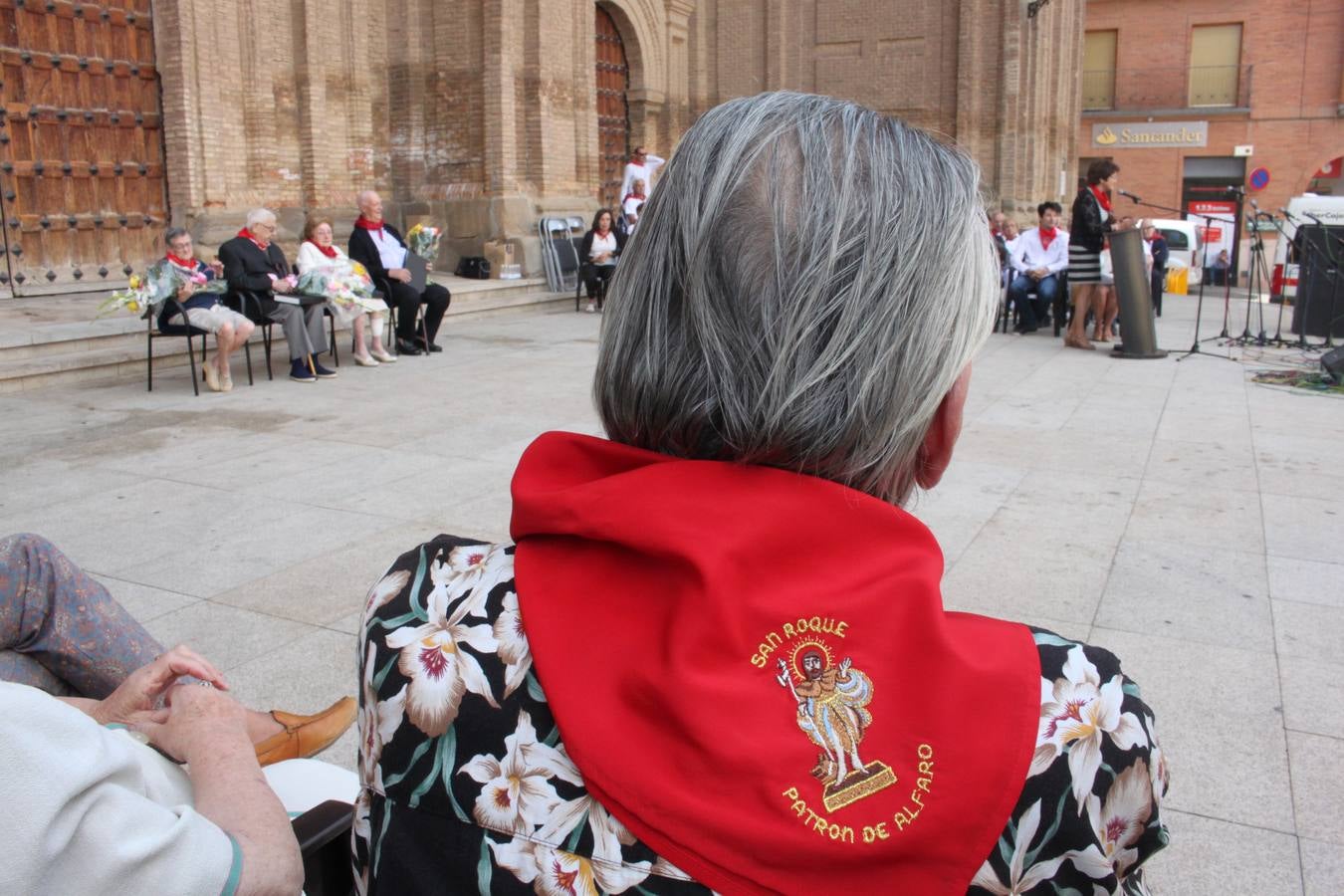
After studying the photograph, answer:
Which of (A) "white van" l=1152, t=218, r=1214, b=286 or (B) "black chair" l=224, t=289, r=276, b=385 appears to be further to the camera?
(A) "white van" l=1152, t=218, r=1214, b=286

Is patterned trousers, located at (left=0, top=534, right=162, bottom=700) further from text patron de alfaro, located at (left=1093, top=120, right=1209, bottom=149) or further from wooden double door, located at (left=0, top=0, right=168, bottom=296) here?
text patron de alfaro, located at (left=1093, top=120, right=1209, bottom=149)

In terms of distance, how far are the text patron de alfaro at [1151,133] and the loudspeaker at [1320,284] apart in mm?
24517

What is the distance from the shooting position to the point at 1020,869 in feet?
3.10

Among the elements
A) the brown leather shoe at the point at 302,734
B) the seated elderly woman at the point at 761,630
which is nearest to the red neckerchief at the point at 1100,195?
the brown leather shoe at the point at 302,734

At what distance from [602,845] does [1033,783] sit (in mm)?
368

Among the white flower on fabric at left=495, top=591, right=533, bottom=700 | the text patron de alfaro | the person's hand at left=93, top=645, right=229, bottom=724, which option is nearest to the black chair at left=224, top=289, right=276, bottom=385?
the person's hand at left=93, top=645, right=229, bottom=724

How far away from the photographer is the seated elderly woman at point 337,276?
29.4 ft

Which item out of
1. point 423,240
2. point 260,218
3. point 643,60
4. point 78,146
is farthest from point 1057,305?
point 78,146

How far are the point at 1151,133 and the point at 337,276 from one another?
1222 inches

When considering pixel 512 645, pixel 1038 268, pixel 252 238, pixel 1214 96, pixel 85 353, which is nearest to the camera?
pixel 512 645

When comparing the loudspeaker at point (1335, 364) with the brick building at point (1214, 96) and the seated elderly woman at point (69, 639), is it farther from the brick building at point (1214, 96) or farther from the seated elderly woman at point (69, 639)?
the brick building at point (1214, 96)

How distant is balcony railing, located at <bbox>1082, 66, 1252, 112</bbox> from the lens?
107 ft

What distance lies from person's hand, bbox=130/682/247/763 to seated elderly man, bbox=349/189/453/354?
29.0ft

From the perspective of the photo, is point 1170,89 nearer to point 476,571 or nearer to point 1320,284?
point 1320,284
